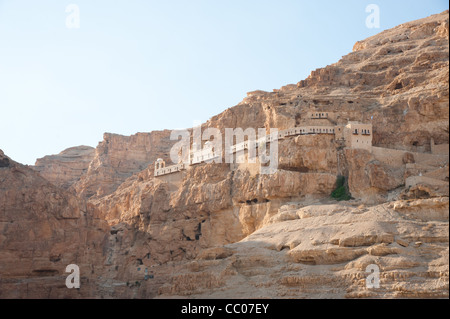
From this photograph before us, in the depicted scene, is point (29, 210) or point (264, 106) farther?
point (264, 106)

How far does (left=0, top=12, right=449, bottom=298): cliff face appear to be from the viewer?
183 feet

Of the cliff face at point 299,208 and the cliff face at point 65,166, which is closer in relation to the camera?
the cliff face at point 299,208

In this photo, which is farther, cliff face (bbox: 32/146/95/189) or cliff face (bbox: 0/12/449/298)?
cliff face (bbox: 32/146/95/189)

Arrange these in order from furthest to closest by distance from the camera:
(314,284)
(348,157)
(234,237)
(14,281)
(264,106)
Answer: (264,106), (234,237), (348,157), (14,281), (314,284)

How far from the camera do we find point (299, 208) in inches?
2633

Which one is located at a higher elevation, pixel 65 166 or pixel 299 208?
pixel 65 166

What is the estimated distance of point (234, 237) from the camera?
242ft

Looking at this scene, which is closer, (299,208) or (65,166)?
(299,208)

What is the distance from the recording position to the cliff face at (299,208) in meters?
55.9

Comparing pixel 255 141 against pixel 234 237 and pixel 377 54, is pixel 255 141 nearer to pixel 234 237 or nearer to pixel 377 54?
pixel 234 237

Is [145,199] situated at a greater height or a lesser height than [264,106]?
lesser
